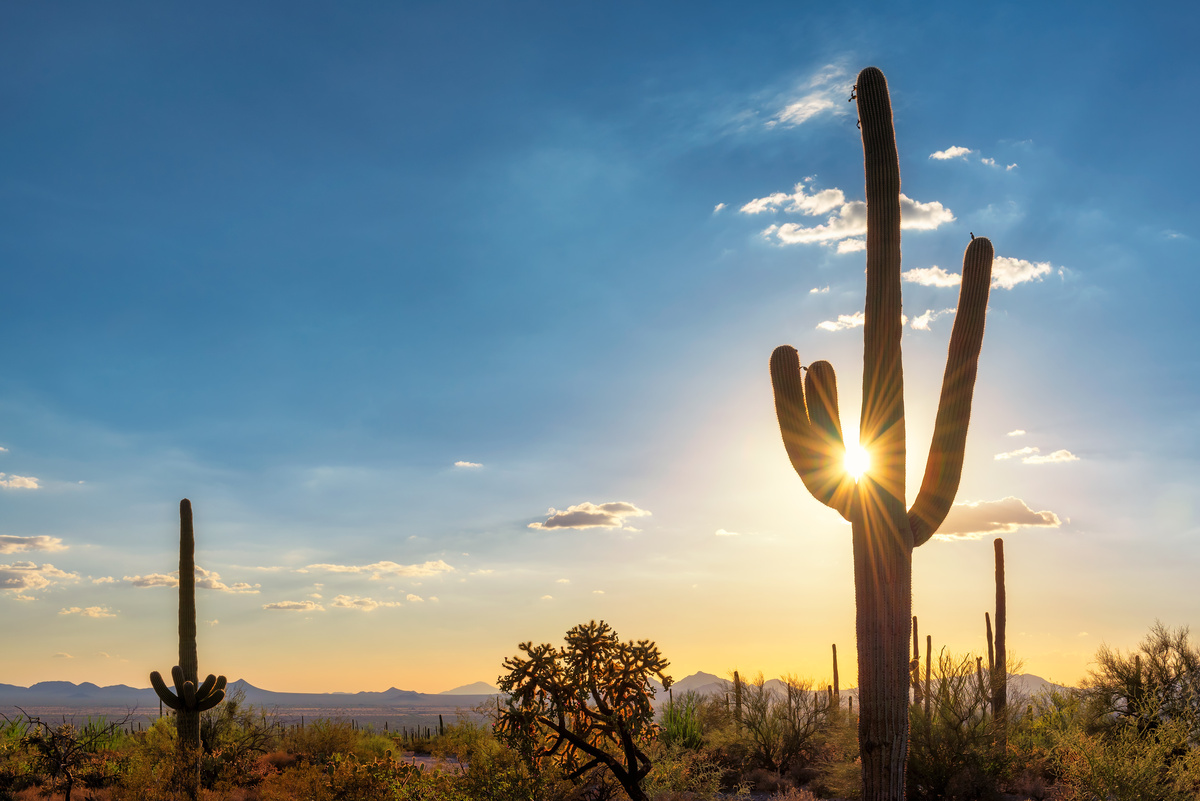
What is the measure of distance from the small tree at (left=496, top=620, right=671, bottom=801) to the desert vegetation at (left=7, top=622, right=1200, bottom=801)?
0.05ft

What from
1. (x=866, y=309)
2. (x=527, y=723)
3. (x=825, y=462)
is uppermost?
(x=866, y=309)

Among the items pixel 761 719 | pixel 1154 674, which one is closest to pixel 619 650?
pixel 761 719

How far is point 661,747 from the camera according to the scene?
49.5ft

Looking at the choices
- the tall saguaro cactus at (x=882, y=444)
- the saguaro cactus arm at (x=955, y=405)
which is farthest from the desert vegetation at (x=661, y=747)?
the saguaro cactus arm at (x=955, y=405)

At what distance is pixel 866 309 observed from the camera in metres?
11.9

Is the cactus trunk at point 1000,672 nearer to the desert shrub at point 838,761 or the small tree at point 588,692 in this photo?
the desert shrub at point 838,761

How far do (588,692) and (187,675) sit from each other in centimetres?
1430

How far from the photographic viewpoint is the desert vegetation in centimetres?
898

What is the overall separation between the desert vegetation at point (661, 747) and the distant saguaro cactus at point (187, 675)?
549 millimetres

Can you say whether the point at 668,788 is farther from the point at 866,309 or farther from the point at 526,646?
the point at 866,309

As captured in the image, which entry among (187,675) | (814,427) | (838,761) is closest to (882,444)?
(814,427)

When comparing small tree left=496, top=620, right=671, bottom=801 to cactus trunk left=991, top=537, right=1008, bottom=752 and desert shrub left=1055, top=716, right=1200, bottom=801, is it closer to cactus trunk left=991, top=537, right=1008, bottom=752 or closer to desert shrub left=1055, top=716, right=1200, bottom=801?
desert shrub left=1055, top=716, right=1200, bottom=801

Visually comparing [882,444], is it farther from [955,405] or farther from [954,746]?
[954,746]

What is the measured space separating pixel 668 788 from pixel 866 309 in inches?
295
